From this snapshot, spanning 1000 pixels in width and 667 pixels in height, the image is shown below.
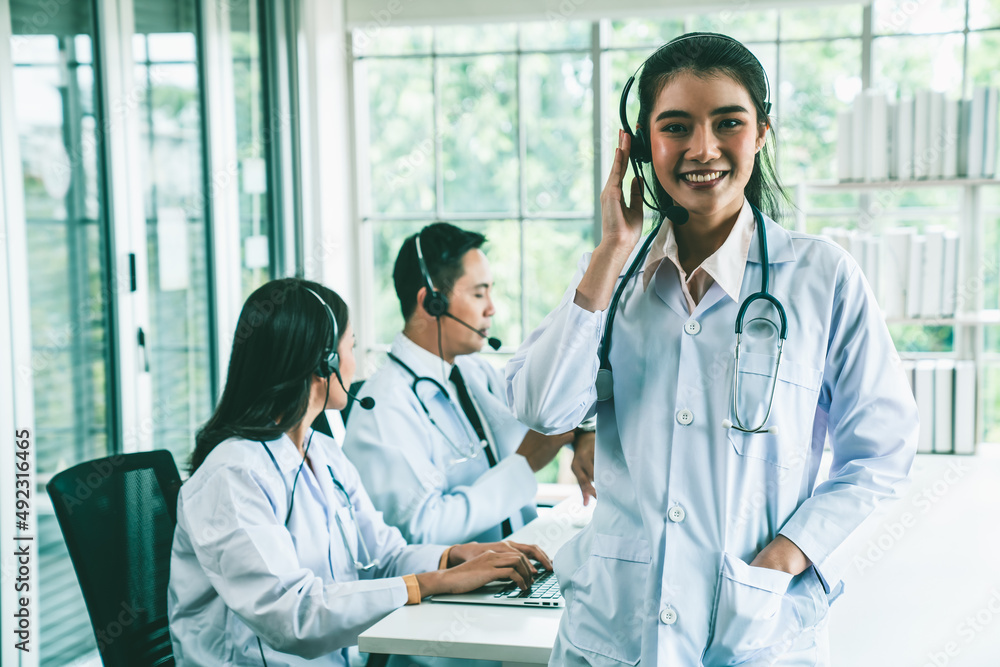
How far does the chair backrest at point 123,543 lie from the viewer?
1.43m

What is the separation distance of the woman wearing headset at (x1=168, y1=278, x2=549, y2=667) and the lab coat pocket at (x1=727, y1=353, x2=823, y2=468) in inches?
27.5

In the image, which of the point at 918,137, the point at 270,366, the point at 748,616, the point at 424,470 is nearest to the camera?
the point at 748,616

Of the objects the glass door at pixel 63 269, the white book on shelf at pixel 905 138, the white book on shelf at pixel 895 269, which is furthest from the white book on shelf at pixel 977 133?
the glass door at pixel 63 269

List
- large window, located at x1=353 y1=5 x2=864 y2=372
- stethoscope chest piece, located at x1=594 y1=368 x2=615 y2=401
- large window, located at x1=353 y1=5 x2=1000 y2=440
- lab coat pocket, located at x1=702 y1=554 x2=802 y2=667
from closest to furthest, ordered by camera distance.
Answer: lab coat pocket, located at x1=702 y1=554 x2=802 y2=667 < stethoscope chest piece, located at x1=594 y1=368 x2=615 y2=401 < large window, located at x1=353 y1=5 x2=1000 y2=440 < large window, located at x1=353 y1=5 x2=864 y2=372

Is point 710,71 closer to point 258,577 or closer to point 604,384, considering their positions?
point 604,384

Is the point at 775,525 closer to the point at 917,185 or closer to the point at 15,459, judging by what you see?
the point at 15,459

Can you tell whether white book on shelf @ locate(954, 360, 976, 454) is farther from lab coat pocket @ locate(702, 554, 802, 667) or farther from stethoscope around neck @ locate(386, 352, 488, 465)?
lab coat pocket @ locate(702, 554, 802, 667)

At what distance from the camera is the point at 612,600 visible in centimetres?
109

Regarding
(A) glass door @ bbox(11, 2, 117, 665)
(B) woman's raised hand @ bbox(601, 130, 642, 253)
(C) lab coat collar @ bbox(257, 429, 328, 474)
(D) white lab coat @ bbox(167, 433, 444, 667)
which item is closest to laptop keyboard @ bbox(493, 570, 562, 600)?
(D) white lab coat @ bbox(167, 433, 444, 667)

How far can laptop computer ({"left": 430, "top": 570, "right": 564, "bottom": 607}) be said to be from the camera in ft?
5.06

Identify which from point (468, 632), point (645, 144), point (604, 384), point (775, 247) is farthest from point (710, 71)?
point (468, 632)

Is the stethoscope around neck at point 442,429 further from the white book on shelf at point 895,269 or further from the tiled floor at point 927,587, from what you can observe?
the white book on shelf at point 895,269

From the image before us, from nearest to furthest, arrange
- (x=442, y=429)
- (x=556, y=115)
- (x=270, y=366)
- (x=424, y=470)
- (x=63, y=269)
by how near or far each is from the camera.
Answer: (x=270, y=366) < (x=424, y=470) < (x=442, y=429) < (x=63, y=269) < (x=556, y=115)

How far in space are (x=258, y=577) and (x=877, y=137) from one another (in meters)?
3.13
